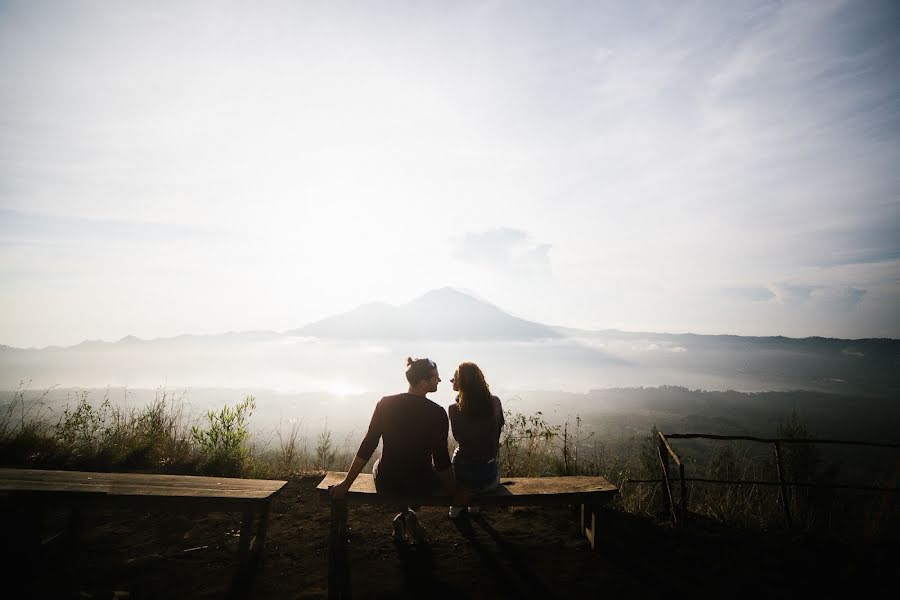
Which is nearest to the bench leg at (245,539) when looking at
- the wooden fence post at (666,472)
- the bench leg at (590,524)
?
the bench leg at (590,524)

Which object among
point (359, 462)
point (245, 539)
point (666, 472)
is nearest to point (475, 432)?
point (359, 462)

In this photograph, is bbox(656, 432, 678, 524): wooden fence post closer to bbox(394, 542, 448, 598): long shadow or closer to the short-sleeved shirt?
the short-sleeved shirt

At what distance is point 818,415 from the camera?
141m

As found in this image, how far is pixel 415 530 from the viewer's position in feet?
14.0

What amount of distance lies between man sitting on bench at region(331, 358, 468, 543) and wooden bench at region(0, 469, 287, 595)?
0.84 m

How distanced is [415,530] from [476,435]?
1.25 meters

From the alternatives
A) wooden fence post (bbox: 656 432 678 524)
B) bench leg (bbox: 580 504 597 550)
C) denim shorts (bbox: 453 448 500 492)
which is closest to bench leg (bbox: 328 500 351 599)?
denim shorts (bbox: 453 448 500 492)

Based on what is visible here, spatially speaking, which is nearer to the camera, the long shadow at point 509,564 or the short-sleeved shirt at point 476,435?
the long shadow at point 509,564

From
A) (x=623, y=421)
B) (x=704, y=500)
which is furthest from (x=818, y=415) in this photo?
(x=704, y=500)

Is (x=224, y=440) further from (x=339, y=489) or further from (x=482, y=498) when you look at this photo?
(x=482, y=498)

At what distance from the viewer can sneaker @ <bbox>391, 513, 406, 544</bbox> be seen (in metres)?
4.34

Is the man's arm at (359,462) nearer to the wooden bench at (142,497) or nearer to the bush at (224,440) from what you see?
the wooden bench at (142,497)

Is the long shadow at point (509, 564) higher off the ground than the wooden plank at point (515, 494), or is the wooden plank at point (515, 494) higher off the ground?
the wooden plank at point (515, 494)

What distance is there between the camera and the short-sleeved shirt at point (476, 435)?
4164 millimetres
